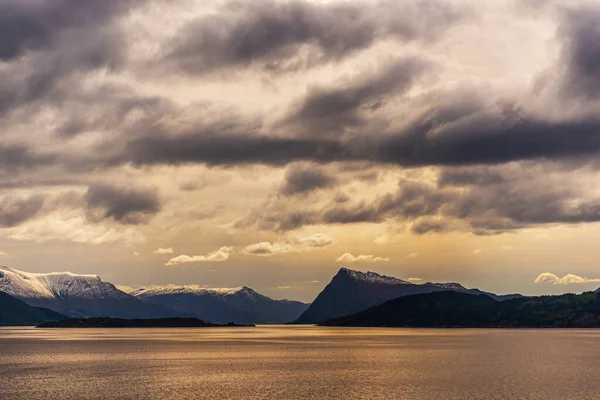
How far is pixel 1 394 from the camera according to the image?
129125mm

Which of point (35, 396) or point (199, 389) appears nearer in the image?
point (35, 396)

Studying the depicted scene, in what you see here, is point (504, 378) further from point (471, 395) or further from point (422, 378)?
point (471, 395)

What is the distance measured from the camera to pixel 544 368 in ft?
609

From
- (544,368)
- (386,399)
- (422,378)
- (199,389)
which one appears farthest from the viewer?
(544,368)

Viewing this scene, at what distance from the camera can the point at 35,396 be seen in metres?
126

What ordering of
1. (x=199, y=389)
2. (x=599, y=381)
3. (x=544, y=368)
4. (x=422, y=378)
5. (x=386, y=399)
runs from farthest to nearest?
(x=544, y=368), (x=422, y=378), (x=599, y=381), (x=199, y=389), (x=386, y=399)

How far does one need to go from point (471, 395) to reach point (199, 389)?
183ft

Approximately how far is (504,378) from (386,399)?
155ft

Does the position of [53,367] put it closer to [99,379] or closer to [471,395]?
[99,379]

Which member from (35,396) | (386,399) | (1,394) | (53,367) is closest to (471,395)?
(386,399)

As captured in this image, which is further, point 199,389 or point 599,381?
point 599,381

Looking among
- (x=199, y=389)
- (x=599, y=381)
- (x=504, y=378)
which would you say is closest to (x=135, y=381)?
(x=199, y=389)

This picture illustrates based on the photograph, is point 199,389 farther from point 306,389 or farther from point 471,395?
point 471,395

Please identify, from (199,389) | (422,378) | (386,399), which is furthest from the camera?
(422,378)
